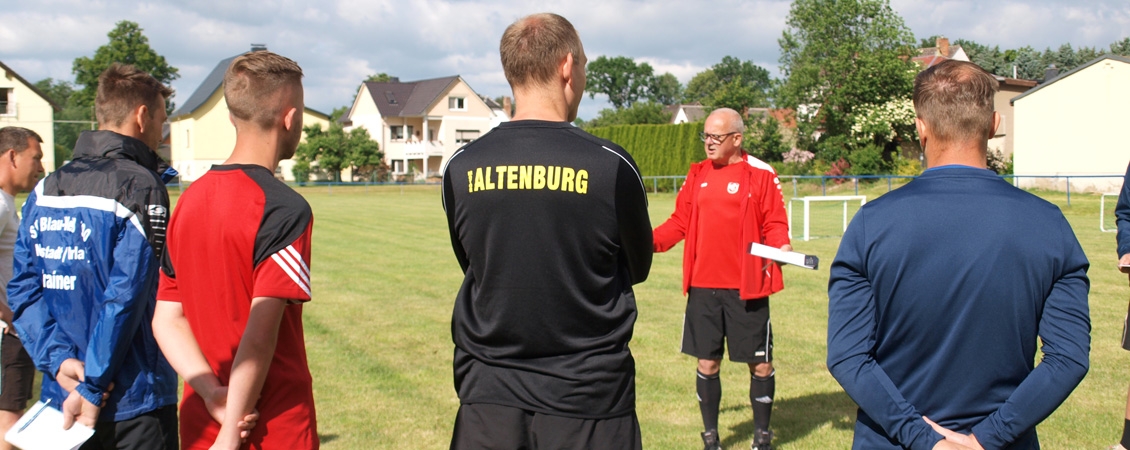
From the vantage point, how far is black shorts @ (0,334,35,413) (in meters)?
4.04

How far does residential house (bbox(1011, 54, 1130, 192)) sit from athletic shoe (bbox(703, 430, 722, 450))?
29.9 metres

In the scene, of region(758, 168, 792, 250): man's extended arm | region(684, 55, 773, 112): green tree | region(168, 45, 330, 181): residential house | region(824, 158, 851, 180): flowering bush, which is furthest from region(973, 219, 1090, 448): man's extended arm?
region(684, 55, 773, 112): green tree

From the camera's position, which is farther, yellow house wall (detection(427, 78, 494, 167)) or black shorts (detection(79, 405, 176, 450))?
yellow house wall (detection(427, 78, 494, 167))

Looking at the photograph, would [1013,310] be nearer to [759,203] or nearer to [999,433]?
[999,433]

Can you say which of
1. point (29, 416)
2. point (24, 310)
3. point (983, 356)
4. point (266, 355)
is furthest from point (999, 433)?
point (24, 310)

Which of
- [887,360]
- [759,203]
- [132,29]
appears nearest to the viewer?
[887,360]

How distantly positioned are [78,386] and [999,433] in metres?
2.95

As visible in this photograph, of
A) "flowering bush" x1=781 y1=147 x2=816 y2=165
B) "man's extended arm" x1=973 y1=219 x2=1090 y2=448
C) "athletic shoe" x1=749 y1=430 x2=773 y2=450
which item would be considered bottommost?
"athletic shoe" x1=749 y1=430 x2=773 y2=450

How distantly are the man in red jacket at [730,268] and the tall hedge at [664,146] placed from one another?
35832mm

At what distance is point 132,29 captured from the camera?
219 feet

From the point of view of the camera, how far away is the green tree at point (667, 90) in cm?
12794

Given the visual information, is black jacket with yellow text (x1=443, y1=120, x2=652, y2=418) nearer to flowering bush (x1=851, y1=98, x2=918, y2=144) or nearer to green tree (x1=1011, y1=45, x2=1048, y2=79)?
flowering bush (x1=851, y1=98, x2=918, y2=144)

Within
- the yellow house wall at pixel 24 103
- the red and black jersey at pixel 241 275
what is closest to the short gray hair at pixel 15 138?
the red and black jersey at pixel 241 275

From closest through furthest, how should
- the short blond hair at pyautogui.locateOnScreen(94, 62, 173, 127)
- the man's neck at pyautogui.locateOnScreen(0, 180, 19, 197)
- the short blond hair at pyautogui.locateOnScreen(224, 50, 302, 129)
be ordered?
the short blond hair at pyautogui.locateOnScreen(224, 50, 302, 129) → the short blond hair at pyautogui.locateOnScreen(94, 62, 173, 127) → the man's neck at pyautogui.locateOnScreen(0, 180, 19, 197)
